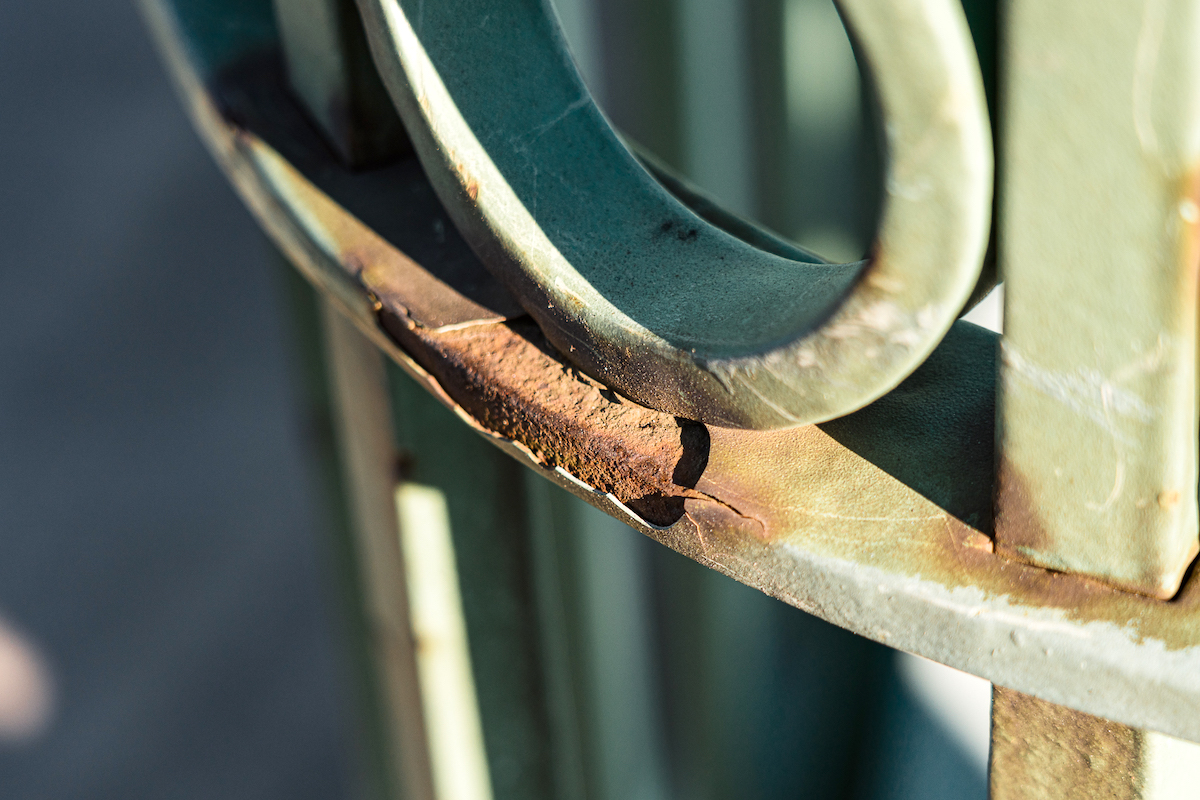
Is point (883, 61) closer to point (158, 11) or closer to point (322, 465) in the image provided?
point (158, 11)

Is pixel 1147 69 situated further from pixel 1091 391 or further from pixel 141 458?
pixel 141 458

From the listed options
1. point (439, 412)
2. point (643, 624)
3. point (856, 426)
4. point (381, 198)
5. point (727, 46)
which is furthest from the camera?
point (643, 624)

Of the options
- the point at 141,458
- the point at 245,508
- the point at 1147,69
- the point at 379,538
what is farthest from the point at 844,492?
the point at 141,458

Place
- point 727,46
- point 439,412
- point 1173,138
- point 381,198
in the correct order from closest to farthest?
point 1173,138 < point 381,198 < point 439,412 < point 727,46

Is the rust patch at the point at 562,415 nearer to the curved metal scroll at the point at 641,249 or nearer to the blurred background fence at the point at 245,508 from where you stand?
the curved metal scroll at the point at 641,249

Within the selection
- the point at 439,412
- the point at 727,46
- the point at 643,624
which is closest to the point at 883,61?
the point at 439,412

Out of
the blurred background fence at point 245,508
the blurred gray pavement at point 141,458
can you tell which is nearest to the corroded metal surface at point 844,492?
the blurred background fence at point 245,508
